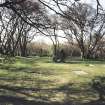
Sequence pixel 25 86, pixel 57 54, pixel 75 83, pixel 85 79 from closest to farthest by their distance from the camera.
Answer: pixel 25 86
pixel 75 83
pixel 85 79
pixel 57 54

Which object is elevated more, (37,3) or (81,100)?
(37,3)

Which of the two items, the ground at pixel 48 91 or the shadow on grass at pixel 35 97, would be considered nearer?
the shadow on grass at pixel 35 97

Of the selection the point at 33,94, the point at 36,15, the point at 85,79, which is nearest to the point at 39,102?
the point at 33,94

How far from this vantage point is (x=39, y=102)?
1143cm

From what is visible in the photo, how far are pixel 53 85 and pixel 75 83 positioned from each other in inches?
53.8

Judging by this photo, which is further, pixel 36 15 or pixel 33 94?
pixel 33 94

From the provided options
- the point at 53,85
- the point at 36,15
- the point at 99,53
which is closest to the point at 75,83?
the point at 53,85

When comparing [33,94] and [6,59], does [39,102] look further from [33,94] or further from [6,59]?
[6,59]

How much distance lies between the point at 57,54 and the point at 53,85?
18.5 meters

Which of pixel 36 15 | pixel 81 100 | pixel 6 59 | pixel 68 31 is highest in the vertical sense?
pixel 36 15

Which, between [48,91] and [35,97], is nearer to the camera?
[35,97]

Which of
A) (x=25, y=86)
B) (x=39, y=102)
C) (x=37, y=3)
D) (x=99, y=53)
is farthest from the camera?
(x=99, y=53)

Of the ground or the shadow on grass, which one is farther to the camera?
the ground

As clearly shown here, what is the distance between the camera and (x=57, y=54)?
3381cm
